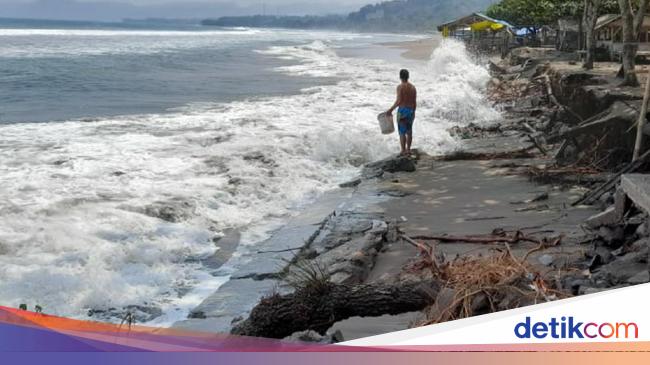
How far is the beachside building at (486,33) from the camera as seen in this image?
1735 inches

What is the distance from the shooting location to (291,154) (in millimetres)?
13078

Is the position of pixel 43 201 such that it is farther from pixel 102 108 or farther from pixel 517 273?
pixel 102 108

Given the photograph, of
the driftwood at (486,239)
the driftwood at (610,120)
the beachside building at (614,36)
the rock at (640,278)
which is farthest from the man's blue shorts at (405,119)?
the beachside building at (614,36)

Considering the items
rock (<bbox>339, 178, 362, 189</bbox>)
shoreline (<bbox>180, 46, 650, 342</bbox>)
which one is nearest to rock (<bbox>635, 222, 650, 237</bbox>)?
shoreline (<bbox>180, 46, 650, 342</bbox>)

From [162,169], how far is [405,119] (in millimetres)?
4260

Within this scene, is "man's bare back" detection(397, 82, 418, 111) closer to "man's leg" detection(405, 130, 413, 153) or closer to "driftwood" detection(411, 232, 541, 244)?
"man's leg" detection(405, 130, 413, 153)

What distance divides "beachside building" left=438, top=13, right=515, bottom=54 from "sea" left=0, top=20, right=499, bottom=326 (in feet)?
58.2

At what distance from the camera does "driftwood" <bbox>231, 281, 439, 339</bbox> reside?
181 inches

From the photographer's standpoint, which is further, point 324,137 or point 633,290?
point 324,137

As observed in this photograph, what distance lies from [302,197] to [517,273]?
5.94 metres

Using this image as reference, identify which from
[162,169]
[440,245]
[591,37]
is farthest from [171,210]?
[591,37]

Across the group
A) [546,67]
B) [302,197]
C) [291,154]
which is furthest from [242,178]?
[546,67]

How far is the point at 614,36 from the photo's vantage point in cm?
3058

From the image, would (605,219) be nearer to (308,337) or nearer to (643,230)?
(643,230)
